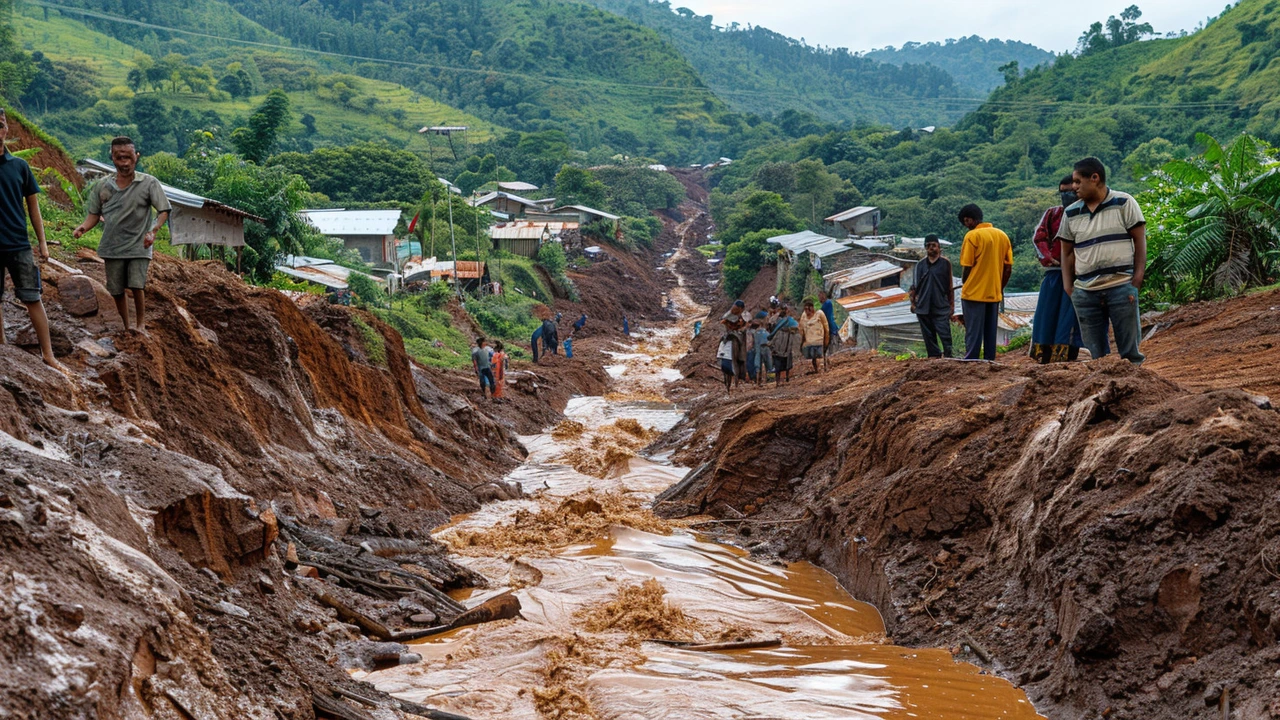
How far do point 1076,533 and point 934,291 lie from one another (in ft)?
19.3

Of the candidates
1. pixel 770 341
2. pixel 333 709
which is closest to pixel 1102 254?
pixel 333 709

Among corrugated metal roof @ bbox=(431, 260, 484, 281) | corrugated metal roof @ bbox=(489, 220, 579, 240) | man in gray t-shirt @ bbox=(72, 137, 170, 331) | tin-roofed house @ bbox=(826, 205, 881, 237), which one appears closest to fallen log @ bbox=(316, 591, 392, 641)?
man in gray t-shirt @ bbox=(72, 137, 170, 331)

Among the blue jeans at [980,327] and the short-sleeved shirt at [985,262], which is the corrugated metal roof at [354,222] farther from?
the short-sleeved shirt at [985,262]

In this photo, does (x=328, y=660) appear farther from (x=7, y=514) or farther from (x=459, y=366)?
(x=459, y=366)

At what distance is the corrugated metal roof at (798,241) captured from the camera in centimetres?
4578

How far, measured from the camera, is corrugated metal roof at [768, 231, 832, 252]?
45.8m

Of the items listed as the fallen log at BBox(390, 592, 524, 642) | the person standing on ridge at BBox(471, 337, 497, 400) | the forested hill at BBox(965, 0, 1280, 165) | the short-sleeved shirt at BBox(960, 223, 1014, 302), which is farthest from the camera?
the forested hill at BBox(965, 0, 1280, 165)

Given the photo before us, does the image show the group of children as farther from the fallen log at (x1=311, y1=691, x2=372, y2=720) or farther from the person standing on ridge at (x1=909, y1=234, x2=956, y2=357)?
the fallen log at (x1=311, y1=691, x2=372, y2=720)

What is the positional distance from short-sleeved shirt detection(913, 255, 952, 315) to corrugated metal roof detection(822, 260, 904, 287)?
27.0 meters

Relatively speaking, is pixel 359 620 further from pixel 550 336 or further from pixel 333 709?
pixel 550 336

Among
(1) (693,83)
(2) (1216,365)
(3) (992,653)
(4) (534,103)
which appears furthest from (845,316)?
(1) (693,83)

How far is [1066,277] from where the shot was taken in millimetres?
7691

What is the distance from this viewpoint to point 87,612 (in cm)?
395

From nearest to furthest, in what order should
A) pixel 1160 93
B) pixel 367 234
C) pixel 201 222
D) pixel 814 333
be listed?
pixel 814 333 → pixel 201 222 → pixel 367 234 → pixel 1160 93
